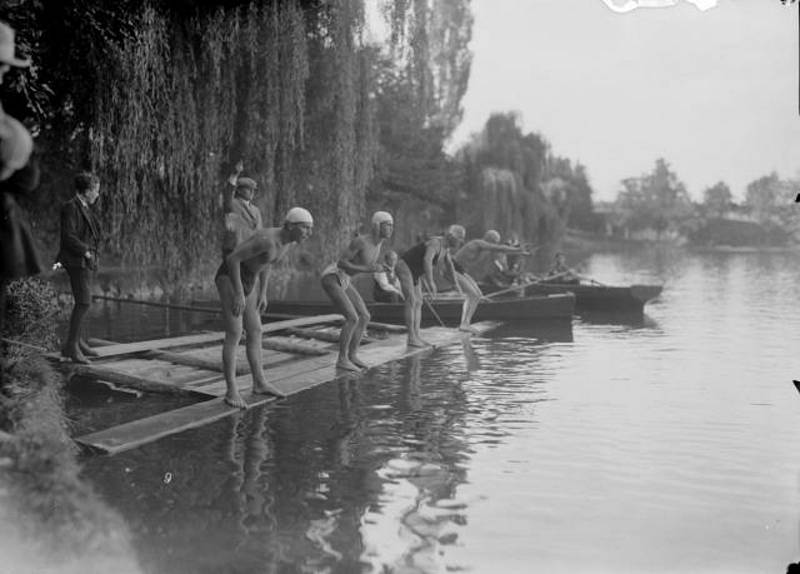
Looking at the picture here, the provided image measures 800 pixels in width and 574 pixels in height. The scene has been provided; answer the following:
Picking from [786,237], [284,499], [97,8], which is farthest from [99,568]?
[786,237]

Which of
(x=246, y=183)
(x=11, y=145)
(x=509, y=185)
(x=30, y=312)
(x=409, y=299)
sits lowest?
(x=30, y=312)

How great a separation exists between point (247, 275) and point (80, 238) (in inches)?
69.1

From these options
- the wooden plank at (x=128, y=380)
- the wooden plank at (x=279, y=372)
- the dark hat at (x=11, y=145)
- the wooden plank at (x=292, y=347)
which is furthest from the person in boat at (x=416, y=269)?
the dark hat at (x=11, y=145)

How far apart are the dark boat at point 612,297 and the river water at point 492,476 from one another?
6.60 meters

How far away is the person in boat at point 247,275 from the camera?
18.1 feet

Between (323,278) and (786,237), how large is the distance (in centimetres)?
400

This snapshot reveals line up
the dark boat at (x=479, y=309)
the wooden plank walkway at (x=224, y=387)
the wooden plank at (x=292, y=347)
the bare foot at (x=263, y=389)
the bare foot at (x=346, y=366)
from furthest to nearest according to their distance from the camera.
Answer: the dark boat at (x=479, y=309) → the wooden plank at (x=292, y=347) → the bare foot at (x=346, y=366) → the bare foot at (x=263, y=389) → the wooden plank walkway at (x=224, y=387)

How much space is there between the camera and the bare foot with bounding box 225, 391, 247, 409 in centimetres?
591

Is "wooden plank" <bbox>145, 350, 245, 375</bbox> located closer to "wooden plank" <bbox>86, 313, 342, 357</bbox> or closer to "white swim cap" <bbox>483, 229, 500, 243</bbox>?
"wooden plank" <bbox>86, 313, 342, 357</bbox>

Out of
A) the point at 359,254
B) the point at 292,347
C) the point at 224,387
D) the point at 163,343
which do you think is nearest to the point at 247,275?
the point at 224,387

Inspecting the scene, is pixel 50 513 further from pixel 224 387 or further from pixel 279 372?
pixel 279 372

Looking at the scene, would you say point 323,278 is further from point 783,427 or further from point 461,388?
point 783,427

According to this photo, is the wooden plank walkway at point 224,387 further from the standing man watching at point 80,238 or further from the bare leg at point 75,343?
the standing man watching at point 80,238

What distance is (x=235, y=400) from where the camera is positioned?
592 cm
